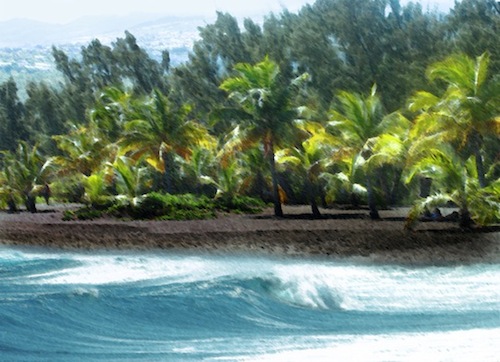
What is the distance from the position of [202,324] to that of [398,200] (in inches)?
956

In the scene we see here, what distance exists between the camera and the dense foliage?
2320cm

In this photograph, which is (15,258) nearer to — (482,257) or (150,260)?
(150,260)

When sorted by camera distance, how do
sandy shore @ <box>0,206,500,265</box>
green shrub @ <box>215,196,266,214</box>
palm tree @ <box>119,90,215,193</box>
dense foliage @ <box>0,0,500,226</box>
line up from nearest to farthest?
1. sandy shore @ <box>0,206,500,265</box>
2. dense foliage @ <box>0,0,500,226</box>
3. green shrub @ <box>215,196,266,214</box>
4. palm tree @ <box>119,90,215,193</box>

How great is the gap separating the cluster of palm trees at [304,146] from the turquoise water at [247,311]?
5.44 m

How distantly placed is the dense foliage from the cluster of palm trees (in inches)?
2.3

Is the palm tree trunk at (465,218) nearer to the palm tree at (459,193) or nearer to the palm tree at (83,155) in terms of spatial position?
the palm tree at (459,193)

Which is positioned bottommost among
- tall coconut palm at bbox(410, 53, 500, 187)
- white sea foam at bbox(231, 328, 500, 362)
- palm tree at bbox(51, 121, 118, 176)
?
white sea foam at bbox(231, 328, 500, 362)

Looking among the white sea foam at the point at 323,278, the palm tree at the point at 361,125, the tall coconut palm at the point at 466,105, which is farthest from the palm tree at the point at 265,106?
the white sea foam at the point at 323,278

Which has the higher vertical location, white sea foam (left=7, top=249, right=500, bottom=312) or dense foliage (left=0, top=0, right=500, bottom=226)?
dense foliage (left=0, top=0, right=500, bottom=226)

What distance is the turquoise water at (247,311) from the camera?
10.1 m

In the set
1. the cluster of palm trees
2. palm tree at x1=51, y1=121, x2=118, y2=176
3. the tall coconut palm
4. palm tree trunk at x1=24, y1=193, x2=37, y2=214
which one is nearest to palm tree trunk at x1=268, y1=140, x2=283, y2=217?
A: the cluster of palm trees

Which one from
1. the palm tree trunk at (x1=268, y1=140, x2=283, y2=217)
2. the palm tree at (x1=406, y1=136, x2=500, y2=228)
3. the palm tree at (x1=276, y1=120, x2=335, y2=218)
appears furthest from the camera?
the palm tree trunk at (x1=268, y1=140, x2=283, y2=217)

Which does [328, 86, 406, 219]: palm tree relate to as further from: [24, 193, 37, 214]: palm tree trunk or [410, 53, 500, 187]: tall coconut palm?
[24, 193, 37, 214]: palm tree trunk

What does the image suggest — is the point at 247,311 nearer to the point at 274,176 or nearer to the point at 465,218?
the point at 465,218
